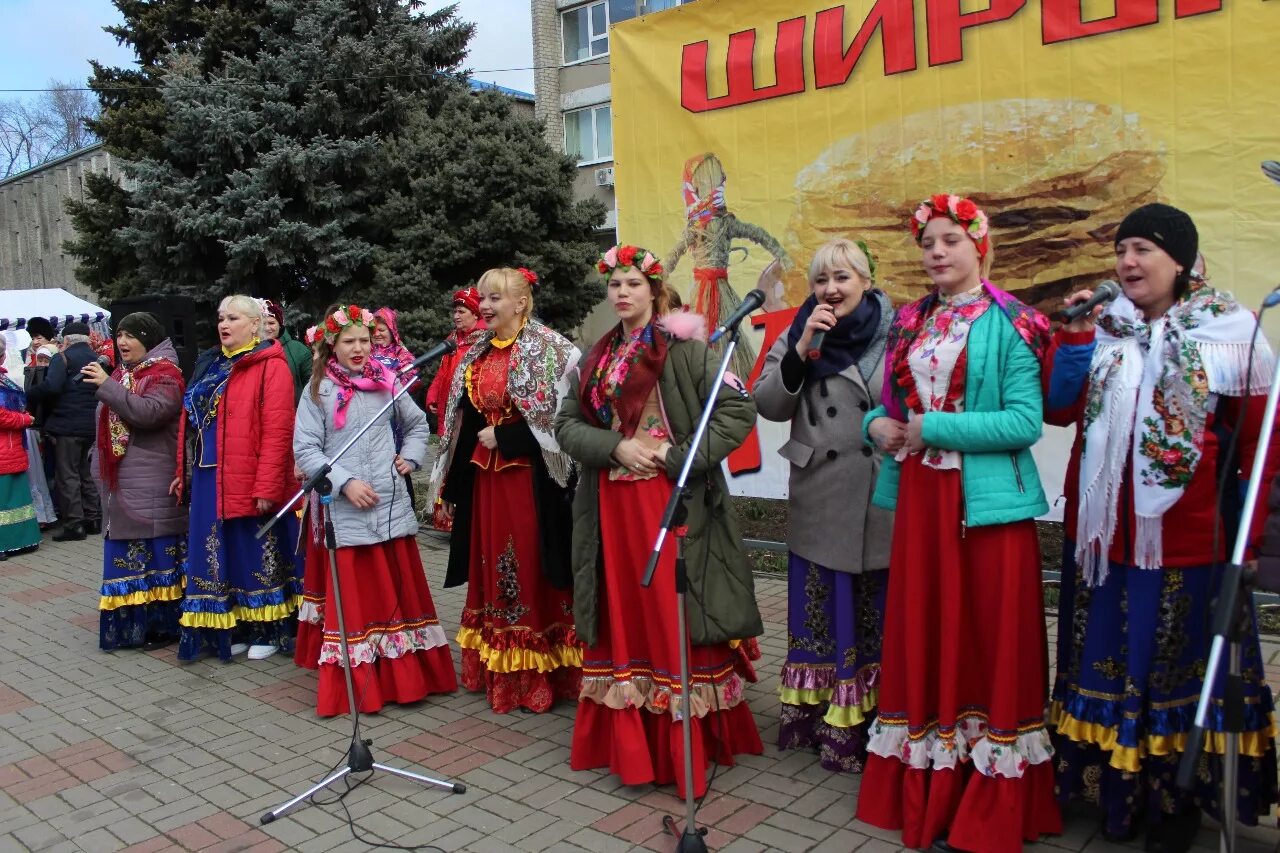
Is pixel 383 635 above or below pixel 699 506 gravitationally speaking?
below

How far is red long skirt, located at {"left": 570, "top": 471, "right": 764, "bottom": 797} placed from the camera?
13.0 feet

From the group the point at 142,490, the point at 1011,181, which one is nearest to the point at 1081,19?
the point at 1011,181

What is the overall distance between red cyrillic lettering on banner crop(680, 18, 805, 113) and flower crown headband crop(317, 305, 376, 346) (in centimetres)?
344

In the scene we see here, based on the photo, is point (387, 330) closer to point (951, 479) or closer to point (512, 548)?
point (512, 548)

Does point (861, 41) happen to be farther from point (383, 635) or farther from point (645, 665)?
point (383, 635)

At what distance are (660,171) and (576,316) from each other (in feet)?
32.4

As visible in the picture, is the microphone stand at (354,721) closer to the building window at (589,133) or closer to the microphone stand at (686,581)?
the microphone stand at (686,581)

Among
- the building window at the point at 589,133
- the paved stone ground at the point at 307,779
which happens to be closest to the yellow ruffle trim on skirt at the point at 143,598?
the paved stone ground at the point at 307,779

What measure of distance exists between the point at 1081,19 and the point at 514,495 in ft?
13.9

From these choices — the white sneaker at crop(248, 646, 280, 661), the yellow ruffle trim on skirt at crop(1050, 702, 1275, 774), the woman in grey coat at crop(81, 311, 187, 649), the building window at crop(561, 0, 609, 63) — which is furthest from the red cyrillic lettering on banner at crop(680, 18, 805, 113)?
the building window at crop(561, 0, 609, 63)

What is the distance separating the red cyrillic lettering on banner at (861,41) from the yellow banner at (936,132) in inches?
0.5

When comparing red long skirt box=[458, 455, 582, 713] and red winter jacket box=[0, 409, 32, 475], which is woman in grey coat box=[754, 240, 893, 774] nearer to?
red long skirt box=[458, 455, 582, 713]

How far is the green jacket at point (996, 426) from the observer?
3223 millimetres

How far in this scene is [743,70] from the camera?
7.18 meters
